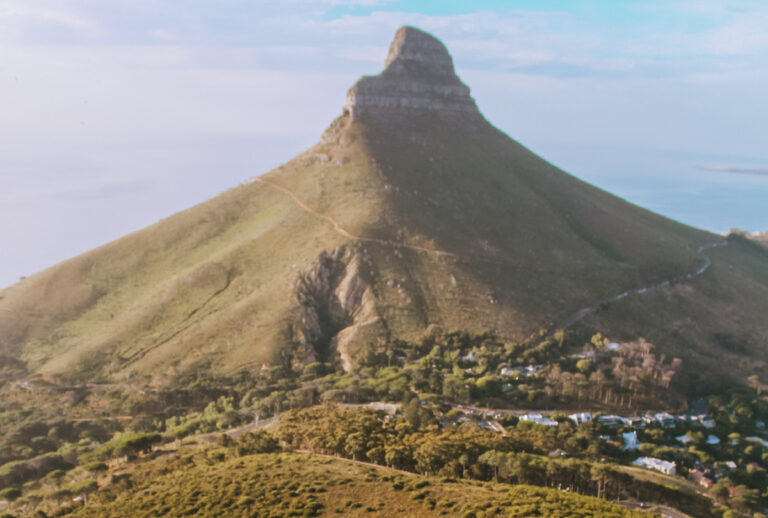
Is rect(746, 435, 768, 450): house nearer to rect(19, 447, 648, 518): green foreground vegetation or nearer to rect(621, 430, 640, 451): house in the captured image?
rect(621, 430, 640, 451): house

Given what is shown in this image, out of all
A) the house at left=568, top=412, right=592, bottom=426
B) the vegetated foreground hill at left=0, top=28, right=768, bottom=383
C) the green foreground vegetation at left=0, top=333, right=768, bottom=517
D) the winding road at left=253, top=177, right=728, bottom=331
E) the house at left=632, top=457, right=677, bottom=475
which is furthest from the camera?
the winding road at left=253, top=177, right=728, bottom=331

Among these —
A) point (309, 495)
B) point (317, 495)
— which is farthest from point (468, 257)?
point (309, 495)

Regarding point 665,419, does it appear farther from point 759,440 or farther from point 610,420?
point 759,440

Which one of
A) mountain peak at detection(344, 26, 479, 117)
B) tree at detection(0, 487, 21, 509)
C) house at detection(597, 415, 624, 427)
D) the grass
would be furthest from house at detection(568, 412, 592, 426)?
mountain peak at detection(344, 26, 479, 117)

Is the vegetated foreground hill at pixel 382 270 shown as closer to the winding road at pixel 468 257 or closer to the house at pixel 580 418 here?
the winding road at pixel 468 257

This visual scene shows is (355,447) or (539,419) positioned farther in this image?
(539,419)
